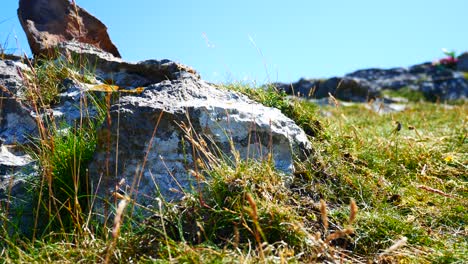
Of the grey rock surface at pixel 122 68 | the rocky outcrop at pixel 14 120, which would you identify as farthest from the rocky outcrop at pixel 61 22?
the rocky outcrop at pixel 14 120

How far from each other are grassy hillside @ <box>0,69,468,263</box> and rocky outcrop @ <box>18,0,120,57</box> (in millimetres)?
1645

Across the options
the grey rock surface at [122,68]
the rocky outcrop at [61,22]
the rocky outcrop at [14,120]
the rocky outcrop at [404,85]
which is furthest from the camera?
the rocky outcrop at [404,85]

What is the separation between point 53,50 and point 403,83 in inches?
957

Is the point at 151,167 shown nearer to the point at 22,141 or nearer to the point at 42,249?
the point at 42,249

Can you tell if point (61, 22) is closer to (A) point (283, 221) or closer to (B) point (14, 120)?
(B) point (14, 120)

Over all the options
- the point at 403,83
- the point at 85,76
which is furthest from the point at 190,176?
the point at 403,83

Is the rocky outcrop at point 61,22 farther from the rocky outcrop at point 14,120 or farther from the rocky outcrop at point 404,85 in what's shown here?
the rocky outcrop at point 404,85

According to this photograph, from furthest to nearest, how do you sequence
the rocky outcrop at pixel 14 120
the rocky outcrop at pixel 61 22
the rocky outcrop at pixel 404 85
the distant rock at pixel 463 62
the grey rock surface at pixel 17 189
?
the distant rock at pixel 463 62, the rocky outcrop at pixel 404 85, the rocky outcrop at pixel 61 22, the rocky outcrop at pixel 14 120, the grey rock surface at pixel 17 189

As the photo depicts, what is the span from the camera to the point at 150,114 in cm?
366

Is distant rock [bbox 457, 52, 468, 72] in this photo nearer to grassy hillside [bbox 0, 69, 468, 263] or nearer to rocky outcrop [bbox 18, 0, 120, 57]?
grassy hillside [bbox 0, 69, 468, 263]

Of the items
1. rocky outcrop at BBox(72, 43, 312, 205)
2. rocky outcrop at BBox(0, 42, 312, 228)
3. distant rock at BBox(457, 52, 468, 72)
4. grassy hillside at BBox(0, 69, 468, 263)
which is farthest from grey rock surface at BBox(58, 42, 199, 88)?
distant rock at BBox(457, 52, 468, 72)

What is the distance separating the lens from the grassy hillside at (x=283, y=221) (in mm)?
2850

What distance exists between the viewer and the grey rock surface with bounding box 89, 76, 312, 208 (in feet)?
11.6

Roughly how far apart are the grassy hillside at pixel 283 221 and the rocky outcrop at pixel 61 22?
64.8 inches
